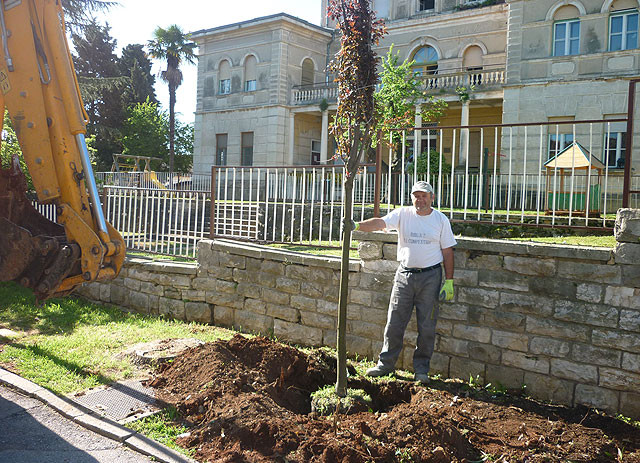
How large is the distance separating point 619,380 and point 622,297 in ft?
2.46

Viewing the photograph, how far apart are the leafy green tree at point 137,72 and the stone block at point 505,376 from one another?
40.3 metres

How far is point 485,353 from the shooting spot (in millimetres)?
5371

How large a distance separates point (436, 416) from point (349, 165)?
223cm

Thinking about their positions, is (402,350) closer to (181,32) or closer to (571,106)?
(571,106)

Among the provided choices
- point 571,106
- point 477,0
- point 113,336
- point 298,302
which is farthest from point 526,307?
point 477,0

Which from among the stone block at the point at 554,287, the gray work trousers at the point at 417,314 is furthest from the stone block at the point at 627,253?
the gray work trousers at the point at 417,314

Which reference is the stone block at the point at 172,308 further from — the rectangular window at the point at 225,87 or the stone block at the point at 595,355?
the rectangular window at the point at 225,87

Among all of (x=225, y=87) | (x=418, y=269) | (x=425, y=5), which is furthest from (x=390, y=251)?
(x=225, y=87)

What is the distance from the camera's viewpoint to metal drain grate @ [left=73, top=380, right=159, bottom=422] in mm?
4695

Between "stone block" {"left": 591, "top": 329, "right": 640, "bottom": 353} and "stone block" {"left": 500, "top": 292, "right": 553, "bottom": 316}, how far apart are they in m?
0.44

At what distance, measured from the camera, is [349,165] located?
4633 mm

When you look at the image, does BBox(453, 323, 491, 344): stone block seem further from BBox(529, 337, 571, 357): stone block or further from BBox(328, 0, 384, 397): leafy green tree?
BBox(328, 0, 384, 397): leafy green tree

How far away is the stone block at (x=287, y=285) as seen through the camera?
673 centimetres

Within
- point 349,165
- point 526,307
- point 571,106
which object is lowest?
point 526,307
